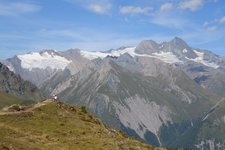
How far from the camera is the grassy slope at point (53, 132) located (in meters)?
68.4

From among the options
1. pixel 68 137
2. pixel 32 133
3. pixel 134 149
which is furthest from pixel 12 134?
pixel 134 149

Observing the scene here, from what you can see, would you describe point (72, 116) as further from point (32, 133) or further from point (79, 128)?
point (32, 133)

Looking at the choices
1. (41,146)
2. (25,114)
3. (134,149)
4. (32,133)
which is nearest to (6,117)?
(25,114)

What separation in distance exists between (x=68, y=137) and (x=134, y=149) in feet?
36.4

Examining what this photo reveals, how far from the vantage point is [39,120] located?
82.3 meters

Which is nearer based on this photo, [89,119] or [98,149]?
[98,149]

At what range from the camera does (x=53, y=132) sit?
76188mm

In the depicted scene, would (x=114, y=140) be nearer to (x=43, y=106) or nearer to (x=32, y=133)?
(x=32, y=133)

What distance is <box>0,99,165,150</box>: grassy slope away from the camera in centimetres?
6844

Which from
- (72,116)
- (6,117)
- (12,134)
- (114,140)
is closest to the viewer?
(12,134)

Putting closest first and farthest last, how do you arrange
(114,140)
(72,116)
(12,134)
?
1. (12,134)
2. (114,140)
3. (72,116)

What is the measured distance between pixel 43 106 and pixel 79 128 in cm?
1397

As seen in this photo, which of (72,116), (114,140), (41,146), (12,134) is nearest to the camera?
(41,146)

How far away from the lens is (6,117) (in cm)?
8194
